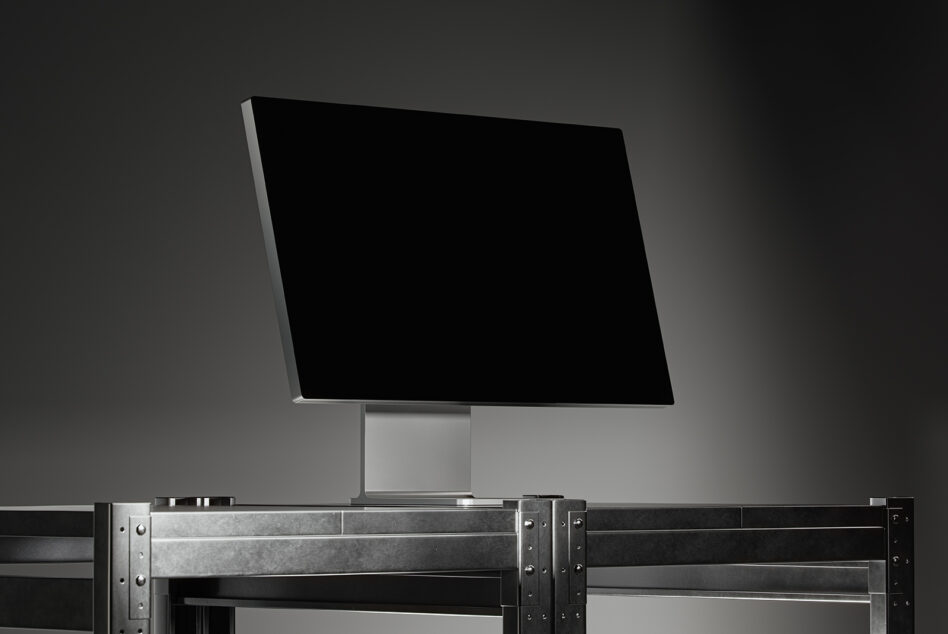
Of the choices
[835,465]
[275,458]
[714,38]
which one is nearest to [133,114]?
[275,458]

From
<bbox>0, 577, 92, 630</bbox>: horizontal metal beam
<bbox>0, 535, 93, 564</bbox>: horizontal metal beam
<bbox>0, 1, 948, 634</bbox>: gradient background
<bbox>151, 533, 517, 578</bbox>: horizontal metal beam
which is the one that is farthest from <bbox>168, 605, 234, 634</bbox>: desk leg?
<bbox>0, 1, 948, 634</bbox>: gradient background

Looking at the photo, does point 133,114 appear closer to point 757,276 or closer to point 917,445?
point 757,276

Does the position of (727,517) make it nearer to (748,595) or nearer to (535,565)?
(535,565)

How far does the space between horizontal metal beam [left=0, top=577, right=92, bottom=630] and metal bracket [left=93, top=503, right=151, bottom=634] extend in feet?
0.20

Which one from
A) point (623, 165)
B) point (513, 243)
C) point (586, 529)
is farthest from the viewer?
point (623, 165)

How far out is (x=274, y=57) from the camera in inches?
124

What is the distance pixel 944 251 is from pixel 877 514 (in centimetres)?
196

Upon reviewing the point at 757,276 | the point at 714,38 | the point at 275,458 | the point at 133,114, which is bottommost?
the point at 275,458

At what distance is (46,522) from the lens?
4.70 ft

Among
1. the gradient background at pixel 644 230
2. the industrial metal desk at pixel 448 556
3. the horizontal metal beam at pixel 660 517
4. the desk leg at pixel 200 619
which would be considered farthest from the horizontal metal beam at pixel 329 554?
the gradient background at pixel 644 230

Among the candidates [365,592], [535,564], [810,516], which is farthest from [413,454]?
[810,516]

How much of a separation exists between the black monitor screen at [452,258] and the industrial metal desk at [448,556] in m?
0.24

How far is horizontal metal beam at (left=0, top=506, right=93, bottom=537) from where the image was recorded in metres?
1.38

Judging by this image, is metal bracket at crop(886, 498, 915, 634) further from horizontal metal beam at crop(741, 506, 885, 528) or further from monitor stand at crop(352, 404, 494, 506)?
monitor stand at crop(352, 404, 494, 506)
